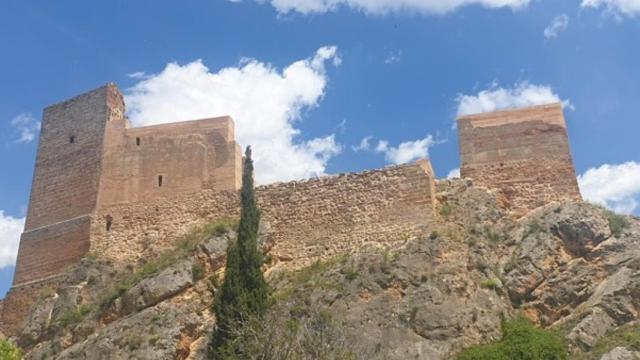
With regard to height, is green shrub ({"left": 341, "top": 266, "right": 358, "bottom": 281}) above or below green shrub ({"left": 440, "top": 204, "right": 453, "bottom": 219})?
below

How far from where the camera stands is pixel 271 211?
27531mm

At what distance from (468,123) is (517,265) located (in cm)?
579

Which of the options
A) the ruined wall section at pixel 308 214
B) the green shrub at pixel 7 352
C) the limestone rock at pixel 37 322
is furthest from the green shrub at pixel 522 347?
the limestone rock at pixel 37 322

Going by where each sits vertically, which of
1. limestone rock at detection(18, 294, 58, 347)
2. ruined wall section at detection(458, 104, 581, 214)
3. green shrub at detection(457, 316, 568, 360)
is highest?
ruined wall section at detection(458, 104, 581, 214)

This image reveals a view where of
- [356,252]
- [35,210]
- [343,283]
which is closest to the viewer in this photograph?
[343,283]

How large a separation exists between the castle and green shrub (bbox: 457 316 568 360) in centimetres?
529

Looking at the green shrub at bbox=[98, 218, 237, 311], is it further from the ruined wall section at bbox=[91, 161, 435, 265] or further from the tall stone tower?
the tall stone tower

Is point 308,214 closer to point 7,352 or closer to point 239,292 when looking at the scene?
point 239,292

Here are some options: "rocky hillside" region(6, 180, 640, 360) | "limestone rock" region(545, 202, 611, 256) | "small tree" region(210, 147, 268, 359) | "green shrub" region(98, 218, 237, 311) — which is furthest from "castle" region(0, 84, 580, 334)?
"small tree" region(210, 147, 268, 359)

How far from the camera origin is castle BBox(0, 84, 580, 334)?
1037 inches

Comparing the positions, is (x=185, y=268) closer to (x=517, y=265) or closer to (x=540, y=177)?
(x=517, y=265)

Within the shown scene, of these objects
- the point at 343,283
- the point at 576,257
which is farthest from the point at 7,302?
the point at 576,257

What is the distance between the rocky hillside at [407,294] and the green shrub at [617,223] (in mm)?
41

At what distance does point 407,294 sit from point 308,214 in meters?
5.47
